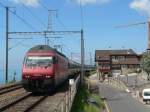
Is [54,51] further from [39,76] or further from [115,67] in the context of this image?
[115,67]

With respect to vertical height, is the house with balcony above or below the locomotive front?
above

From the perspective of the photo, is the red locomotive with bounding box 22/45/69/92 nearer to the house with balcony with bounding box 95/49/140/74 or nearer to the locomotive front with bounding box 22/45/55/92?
the locomotive front with bounding box 22/45/55/92

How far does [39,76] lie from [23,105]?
30.2 feet

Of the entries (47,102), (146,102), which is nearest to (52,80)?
(47,102)

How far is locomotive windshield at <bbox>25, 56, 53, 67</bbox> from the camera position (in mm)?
39500

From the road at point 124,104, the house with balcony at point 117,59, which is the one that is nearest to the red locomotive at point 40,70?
the road at point 124,104

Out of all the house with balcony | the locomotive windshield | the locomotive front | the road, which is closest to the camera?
the locomotive front

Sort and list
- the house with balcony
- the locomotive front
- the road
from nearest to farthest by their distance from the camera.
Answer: the locomotive front → the road → the house with balcony

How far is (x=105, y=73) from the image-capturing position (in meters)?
139

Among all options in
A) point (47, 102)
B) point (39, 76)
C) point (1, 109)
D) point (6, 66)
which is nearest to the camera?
point (1, 109)

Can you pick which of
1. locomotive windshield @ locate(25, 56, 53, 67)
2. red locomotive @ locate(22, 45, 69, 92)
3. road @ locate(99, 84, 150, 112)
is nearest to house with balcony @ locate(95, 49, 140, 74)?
road @ locate(99, 84, 150, 112)

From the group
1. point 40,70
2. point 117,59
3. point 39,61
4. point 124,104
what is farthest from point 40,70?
point 117,59

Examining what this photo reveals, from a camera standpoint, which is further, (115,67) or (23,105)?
(115,67)

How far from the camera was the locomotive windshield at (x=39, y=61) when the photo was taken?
3950 cm
